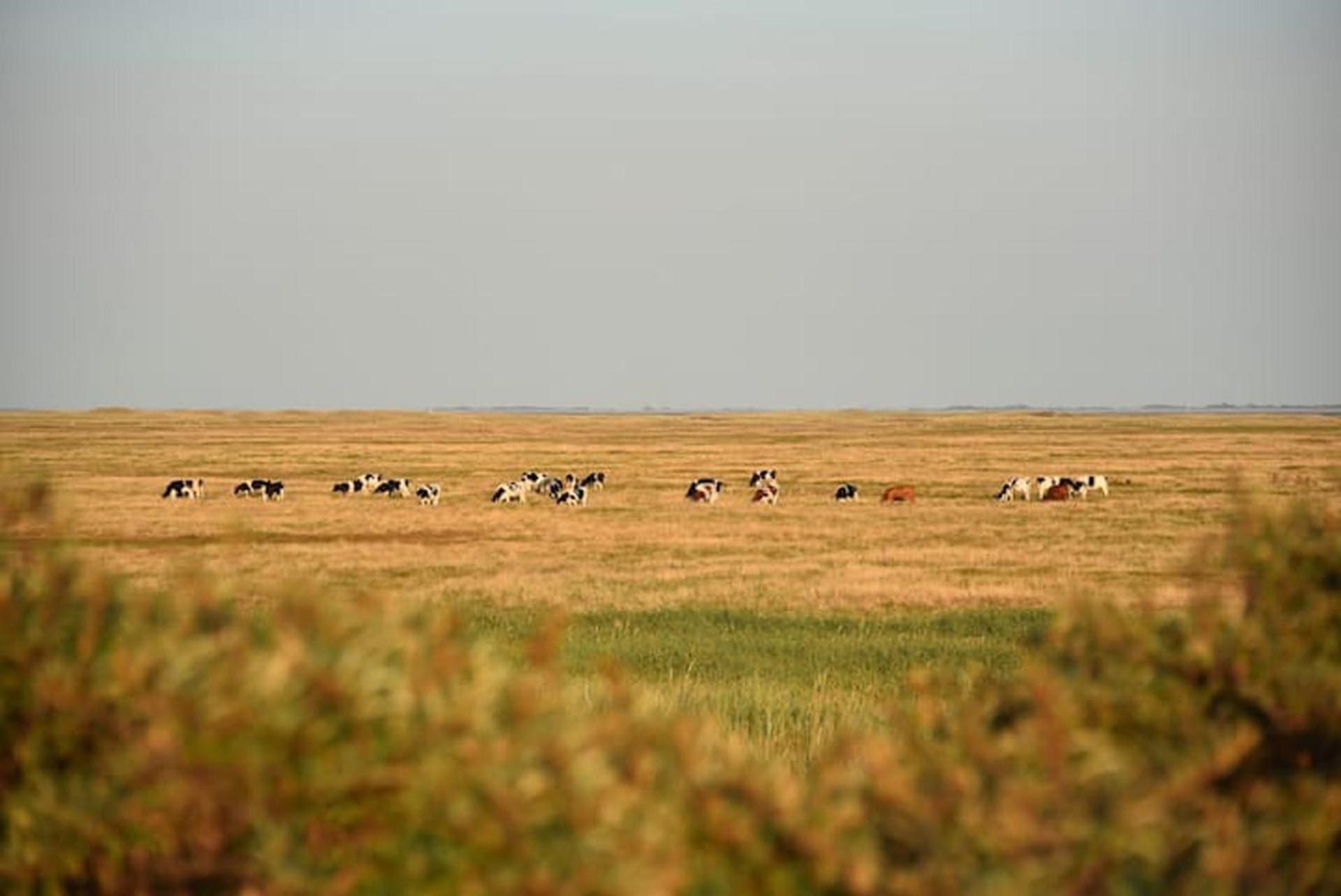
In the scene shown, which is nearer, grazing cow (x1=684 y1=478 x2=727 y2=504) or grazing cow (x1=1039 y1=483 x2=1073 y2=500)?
grazing cow (x1=1039 y1=483 x2=1073 y2=500)

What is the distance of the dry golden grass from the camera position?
97.2 ft

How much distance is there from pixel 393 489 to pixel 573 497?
8.62 m

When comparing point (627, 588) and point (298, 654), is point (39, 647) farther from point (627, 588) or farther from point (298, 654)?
point (627, 588)

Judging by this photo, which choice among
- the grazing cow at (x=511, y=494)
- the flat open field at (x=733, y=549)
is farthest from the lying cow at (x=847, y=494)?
the grazing cow at (x=511, y=494)

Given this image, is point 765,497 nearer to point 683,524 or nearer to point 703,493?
point 703,493

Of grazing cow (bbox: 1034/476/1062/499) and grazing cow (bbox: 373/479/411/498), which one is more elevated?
grazing cow (bbox: 1034/476/1062/499)

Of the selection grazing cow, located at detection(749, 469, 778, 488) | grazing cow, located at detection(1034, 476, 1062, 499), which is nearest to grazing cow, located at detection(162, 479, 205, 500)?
grazing cow, located at detection(749, 469, 778, 488)

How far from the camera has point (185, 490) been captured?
187 feet

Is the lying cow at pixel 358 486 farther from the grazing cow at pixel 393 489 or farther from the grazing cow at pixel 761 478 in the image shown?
the grazing cow at pixel 761 478

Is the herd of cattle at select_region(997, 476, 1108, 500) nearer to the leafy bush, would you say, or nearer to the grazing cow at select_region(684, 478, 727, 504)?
the grazing cow at select_region(684, 478, 727, 504)

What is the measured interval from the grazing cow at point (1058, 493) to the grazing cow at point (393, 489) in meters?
25.4

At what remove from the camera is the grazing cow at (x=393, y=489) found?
59.3m

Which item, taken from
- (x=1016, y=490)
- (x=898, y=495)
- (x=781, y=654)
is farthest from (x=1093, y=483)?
(x=781, y=654)

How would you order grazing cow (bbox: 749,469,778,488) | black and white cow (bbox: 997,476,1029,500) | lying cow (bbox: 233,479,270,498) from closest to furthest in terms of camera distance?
black and white cow (bbox: 997,476,1029,500) < lying cow (bbox: 233,479,270,498) < grazing cow (bbox: 749,469,778,488)
